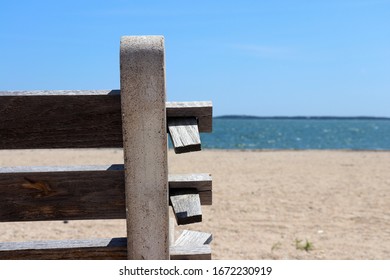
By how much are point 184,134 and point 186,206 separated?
0.31m

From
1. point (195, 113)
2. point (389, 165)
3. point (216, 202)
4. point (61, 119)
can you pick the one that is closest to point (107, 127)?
point (61, 119)

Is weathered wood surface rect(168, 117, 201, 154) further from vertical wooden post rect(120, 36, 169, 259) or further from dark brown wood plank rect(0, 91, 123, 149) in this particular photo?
dark brown wood plank rect(0, 91, 123, 149)

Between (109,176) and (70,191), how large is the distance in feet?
0.58

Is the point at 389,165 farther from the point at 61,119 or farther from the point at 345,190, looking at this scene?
the point at 61,119

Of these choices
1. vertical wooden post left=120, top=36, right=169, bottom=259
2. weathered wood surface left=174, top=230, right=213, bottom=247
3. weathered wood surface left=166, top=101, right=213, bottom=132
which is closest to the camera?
vertical wooden post left=120, top=36, right=169, bottom=259

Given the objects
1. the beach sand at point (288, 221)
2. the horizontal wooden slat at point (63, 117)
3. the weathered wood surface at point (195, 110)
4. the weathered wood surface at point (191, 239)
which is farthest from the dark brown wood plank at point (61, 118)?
the beach sand at point (288, 221)

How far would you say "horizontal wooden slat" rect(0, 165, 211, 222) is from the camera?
226cm

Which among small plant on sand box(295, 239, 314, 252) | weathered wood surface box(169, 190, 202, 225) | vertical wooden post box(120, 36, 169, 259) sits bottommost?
small plant on sand box(295, 239, 314, 252)

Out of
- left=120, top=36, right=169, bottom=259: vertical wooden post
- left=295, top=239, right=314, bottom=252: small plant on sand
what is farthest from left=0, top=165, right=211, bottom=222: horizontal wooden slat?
left=295, top=239, right=314, bottom=252: small plant on sand

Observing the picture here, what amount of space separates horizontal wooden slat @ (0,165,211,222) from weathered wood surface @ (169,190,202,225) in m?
0.22

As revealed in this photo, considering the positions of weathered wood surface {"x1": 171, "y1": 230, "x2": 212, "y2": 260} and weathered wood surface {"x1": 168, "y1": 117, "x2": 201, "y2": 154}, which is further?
weathered wood surface {"x1": 171, "y1": 230, "x2": 212, "y2": 260}

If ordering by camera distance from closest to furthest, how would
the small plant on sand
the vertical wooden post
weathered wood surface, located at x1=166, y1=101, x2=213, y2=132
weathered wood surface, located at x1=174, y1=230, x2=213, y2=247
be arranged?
the vertical wooden post
weathered wood surface, located at x1=166, y1=101, x2=213, y2=132
weathered wood surface, located at x1=174, y1=230, x2=213, y2=247
the small plant on sand

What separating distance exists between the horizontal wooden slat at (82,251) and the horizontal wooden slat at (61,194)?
14cm

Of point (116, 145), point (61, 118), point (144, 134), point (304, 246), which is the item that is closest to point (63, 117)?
point (61, 118)
